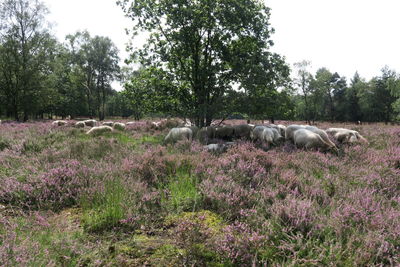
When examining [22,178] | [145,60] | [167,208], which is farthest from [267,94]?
[22,178]

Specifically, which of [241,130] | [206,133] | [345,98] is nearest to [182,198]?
[206,133]

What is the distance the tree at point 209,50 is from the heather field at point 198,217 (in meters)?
7.67

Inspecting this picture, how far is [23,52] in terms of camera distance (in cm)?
2612

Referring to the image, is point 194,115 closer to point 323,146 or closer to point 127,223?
point 323,146

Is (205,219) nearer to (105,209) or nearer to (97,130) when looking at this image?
(105,209)

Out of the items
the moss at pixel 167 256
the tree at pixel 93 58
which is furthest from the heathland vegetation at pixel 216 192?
the tree at pixel 93 58

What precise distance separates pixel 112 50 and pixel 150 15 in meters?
34.5

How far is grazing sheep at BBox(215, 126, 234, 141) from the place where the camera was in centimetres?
1045

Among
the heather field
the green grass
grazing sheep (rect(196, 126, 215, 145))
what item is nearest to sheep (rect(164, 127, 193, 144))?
grazing sheep (rect(196, 126, 215, 145))

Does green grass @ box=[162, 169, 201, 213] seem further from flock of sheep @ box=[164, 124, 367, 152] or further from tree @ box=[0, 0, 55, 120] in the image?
tree @ box=[0, 0, 55, 120]

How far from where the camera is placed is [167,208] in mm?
3145

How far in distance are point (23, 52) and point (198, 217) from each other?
3419 centimetres

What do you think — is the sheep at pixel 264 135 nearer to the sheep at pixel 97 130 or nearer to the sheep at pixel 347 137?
the sheep at pixel 347 137

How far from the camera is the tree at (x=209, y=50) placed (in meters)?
11.3
